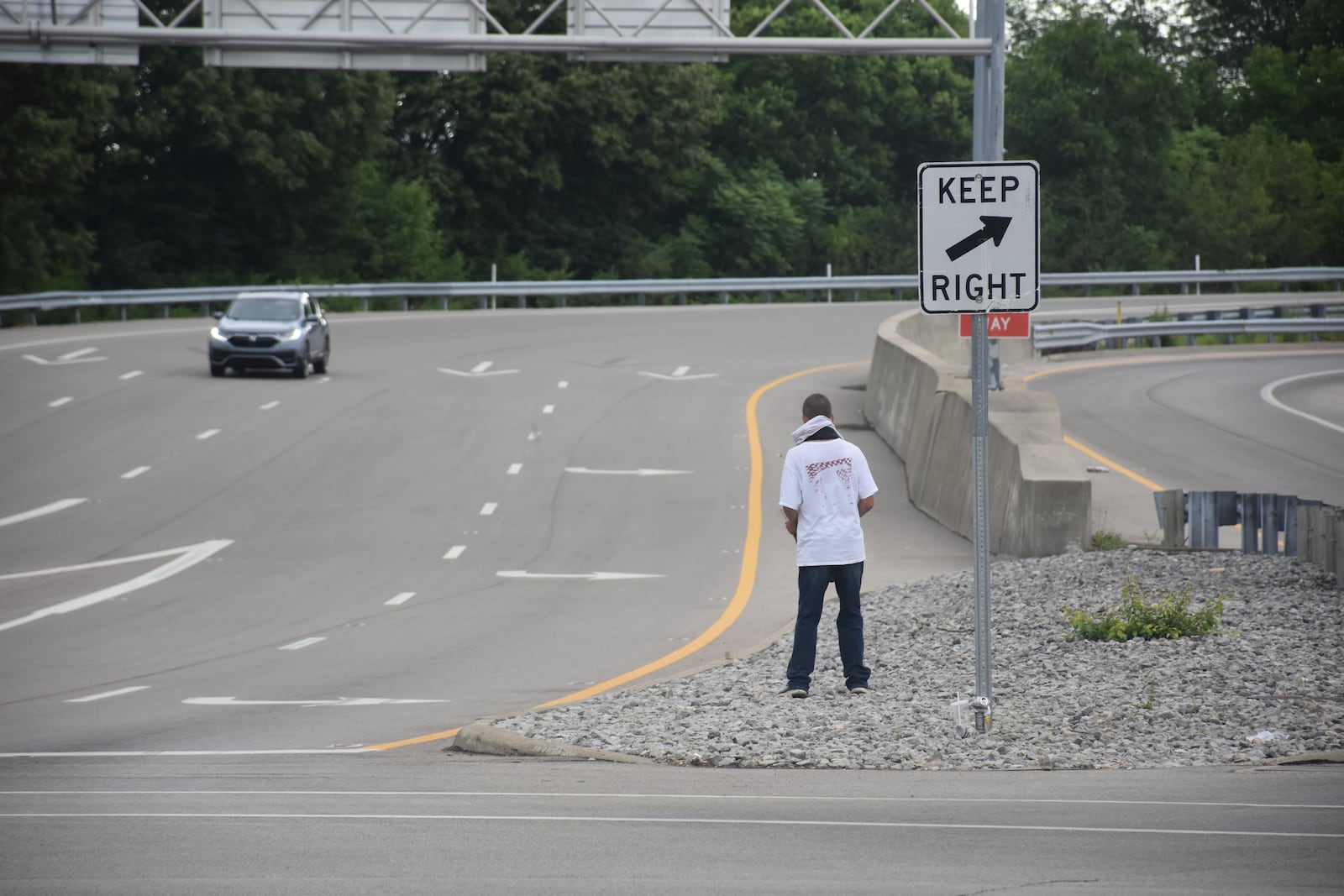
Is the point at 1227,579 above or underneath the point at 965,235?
underneath

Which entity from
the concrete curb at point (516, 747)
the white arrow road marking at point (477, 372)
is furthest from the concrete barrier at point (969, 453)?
the white arrow road marking at point (477, 372)

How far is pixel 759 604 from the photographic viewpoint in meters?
15.6

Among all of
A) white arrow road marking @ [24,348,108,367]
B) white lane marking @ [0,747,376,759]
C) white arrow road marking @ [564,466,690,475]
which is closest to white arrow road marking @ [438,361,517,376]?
white arrow road marking @ [24,348,108,367]

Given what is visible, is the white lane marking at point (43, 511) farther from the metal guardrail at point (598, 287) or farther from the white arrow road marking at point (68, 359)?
the metal guardrail at point (598, 287)

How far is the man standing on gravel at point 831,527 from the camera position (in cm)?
1003

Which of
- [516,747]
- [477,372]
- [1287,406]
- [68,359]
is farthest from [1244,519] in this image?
[68,359]

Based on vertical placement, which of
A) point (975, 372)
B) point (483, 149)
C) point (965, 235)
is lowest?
point (975, 372)

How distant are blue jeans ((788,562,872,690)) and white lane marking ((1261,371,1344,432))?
64.9 feet

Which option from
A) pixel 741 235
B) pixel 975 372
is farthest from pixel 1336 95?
pixel 975 372

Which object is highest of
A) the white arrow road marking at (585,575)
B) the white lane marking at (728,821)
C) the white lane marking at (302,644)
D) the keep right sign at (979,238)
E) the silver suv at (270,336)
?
the keep right sign at (979,238)

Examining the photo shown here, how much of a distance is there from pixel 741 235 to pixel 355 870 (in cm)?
6945

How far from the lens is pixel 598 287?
2138 inches

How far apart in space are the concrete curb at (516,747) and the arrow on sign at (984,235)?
3008 mm

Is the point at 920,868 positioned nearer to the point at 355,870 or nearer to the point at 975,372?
the point at 355,870
